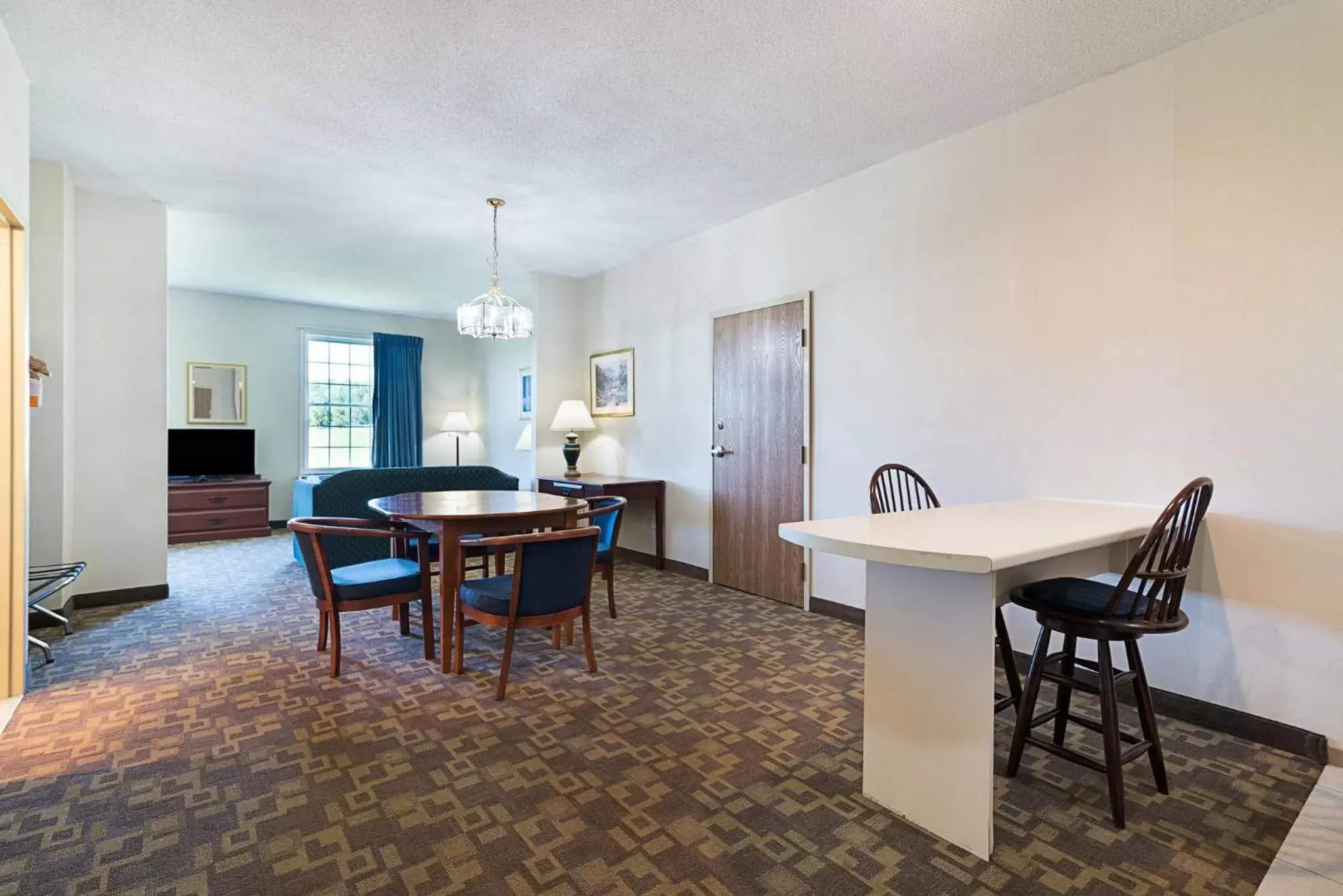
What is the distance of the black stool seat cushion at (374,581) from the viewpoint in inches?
117

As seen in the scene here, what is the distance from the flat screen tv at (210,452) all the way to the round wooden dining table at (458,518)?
491 cm

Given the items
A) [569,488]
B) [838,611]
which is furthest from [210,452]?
[838,611]

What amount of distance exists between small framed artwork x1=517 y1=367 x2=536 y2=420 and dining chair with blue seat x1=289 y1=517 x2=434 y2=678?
202 inches

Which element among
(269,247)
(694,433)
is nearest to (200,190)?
(269,247)

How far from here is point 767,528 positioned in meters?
4.42

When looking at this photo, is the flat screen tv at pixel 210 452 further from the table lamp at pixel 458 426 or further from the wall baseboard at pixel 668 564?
the wall baseboard at pixel 668 564

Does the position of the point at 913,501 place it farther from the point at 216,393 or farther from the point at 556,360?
the point at 216,393

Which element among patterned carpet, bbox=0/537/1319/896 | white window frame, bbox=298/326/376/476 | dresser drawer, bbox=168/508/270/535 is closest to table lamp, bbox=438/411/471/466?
white window frame, bbox=298/326/376/476

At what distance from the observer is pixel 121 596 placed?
14.1 ft

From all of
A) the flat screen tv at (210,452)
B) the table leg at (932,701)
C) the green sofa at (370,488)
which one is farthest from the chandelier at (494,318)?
the flat screen tv at (210,452)

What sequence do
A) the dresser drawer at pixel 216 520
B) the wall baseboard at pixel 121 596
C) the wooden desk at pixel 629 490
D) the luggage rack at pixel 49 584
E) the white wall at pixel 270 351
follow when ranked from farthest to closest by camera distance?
1. the white wall at pixel 270 351
2. the dresser drawer at pixel 216 520
3. the wooden desk at pixel 629 490
4. the wall baseboard at pixel 121 596
5. the luggage rack at pixel 49 584

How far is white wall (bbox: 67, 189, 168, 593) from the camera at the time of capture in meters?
4.17

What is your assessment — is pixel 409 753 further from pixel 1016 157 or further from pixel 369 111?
pixel 1016 157

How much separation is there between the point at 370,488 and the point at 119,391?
1.67 m
